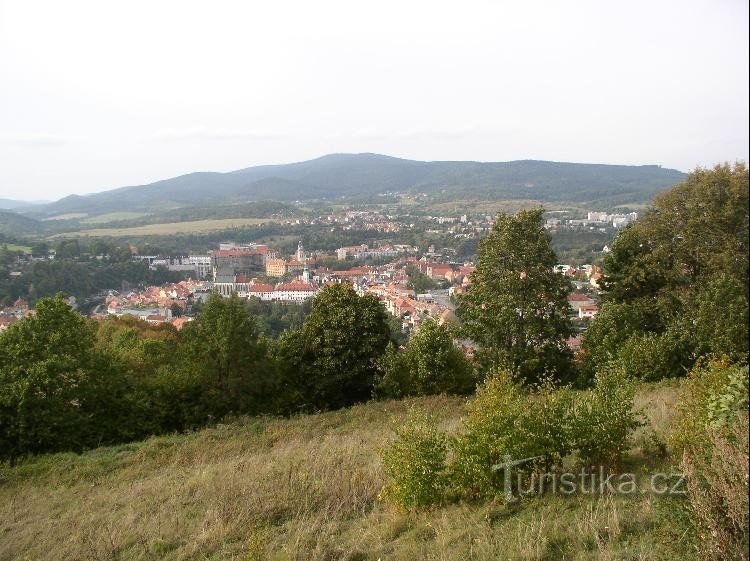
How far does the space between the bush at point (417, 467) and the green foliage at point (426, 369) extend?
29.3ft

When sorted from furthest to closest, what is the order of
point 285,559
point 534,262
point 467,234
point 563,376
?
point 467,234 → point 563,376 → point 534,262 → point 285,559

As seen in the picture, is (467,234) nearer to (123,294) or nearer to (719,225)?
(123,294)

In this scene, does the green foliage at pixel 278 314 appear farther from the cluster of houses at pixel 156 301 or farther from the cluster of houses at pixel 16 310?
the cluster of houses at pixel 16 310

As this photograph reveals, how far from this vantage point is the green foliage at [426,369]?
1443 centimetres

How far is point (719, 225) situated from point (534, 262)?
381 centimetres

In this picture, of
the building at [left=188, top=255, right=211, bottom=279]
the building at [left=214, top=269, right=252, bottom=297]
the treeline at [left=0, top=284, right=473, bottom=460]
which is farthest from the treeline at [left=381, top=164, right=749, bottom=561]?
the building at [left=188, top=255, right=211, bottom=279]

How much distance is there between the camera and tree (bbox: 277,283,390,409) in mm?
15320

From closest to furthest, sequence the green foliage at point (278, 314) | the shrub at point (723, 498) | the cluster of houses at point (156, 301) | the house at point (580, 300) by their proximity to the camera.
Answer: the shrub at point (723, 498), the green foliage at point (278, 314), the house at point (580, 300), the cluster of houses at point (156, 301)

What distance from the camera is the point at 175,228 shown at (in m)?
120

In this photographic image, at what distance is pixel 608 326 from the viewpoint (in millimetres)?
14195

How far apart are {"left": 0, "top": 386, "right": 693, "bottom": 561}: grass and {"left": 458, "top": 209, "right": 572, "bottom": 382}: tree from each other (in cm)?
340

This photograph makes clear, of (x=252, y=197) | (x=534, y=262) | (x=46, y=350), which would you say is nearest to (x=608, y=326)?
(x=534, y=262)

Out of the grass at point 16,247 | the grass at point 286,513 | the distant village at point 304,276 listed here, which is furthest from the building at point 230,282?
the grass at point 286,513

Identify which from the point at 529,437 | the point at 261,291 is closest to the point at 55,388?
the point at 529,437
